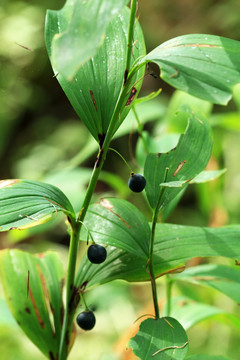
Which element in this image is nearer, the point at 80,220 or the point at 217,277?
the point at 80,220

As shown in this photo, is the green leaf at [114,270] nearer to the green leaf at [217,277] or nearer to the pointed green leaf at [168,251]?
the pointed green leaf at [168,251]

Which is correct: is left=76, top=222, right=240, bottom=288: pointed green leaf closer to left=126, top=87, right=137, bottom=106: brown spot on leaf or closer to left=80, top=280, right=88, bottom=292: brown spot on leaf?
left=80, top=280, right=88, bottom=292: brown spot on leaf

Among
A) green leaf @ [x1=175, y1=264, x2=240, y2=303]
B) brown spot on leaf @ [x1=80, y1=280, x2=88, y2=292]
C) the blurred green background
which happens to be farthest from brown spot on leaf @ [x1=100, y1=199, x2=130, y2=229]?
the blurred green background

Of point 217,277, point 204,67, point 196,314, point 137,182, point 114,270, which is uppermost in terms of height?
point 204,67

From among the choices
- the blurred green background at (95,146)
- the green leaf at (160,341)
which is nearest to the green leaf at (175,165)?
the green leaf at (160,341)

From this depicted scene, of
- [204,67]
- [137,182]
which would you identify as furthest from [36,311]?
[204,67]

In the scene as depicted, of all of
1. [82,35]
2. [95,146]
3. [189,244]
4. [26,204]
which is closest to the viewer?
[82,35]

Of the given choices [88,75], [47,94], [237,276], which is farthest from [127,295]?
[47,94]

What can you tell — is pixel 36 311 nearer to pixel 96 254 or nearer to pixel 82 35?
pixel 96 254

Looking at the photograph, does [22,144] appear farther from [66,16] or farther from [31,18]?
[66,16]
